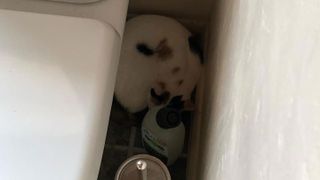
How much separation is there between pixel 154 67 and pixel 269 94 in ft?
2.29

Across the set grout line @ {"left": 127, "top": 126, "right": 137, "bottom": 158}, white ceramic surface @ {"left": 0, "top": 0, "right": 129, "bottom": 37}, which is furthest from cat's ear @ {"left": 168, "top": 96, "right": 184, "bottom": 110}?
white ceramic surface @ {"left": 0, "top": 0, "right": 129, "bottom": 37}

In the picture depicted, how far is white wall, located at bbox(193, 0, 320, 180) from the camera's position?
32 cm

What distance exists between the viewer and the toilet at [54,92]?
71 centimetres

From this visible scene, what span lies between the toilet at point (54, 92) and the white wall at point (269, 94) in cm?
18

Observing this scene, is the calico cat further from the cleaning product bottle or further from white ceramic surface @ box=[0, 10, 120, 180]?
white ceramic surface @ box=[0, 10, 120, 180]

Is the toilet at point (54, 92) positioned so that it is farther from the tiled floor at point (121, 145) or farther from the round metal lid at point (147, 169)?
the tiled floor at point (121, 145)

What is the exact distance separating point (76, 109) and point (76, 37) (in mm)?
123

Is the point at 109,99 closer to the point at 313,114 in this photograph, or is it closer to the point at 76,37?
the point at 76,37

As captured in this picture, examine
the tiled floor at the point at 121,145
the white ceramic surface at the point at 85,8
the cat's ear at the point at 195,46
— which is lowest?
the tiled floor at the point at 121,145

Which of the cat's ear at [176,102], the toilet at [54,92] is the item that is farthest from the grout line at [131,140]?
the toilet at [54,92]

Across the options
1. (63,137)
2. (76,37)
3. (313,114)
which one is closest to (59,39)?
(76,37)

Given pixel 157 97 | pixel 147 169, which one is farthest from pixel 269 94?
pixel 157 97

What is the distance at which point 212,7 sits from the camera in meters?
1.14

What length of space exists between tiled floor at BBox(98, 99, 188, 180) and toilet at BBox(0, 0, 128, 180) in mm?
354
